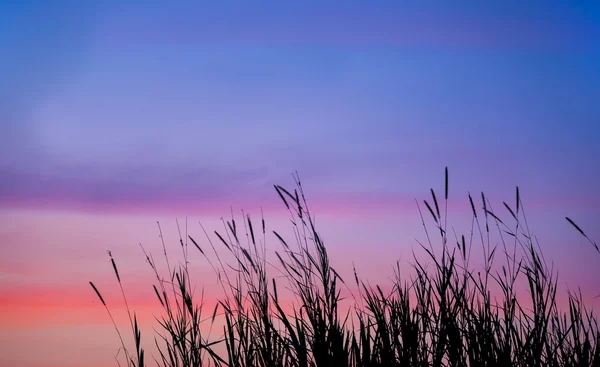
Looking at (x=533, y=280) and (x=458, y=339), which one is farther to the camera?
(x=533, y=280)

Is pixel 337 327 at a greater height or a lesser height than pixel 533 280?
lesser

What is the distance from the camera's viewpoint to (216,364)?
317 cm

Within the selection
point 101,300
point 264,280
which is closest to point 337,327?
point 264,280

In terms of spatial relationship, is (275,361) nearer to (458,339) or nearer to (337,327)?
(337,327)

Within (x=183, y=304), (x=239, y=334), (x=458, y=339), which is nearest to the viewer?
(x=458, y=339)

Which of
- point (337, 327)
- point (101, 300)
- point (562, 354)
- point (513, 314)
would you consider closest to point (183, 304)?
point (101, 300)

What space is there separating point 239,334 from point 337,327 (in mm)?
539

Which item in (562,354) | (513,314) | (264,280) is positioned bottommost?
(562,354)

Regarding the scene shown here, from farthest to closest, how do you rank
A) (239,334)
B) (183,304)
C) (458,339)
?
1. (183,304)
2. (239,334)
3. (458,339)

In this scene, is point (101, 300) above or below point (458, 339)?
above

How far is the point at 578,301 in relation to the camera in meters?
3.60

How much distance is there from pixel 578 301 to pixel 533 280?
517mm

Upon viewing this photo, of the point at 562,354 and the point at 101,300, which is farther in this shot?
the point at 101,300

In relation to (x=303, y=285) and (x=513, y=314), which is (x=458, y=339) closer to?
(x=513, y=314)
